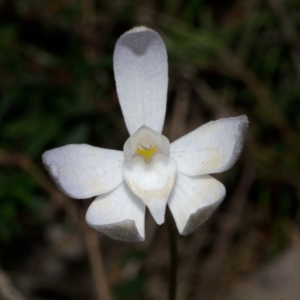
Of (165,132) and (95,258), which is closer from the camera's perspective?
(95,258)

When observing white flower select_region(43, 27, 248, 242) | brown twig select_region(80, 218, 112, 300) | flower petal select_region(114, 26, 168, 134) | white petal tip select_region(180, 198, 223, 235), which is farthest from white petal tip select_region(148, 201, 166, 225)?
brown twig select_region(80, 218, 112, 300)

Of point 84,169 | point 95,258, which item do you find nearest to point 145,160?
point 84,169

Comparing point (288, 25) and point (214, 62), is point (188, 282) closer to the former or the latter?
point (214, 62)

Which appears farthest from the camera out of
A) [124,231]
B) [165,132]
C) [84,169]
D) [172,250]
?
[165,132]

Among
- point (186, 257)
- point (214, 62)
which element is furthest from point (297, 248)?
point (214, 62)

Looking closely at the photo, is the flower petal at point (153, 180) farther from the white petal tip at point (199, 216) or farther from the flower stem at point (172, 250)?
the white petal tip at point (199, 216)

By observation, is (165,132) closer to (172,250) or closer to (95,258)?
(95,258)
